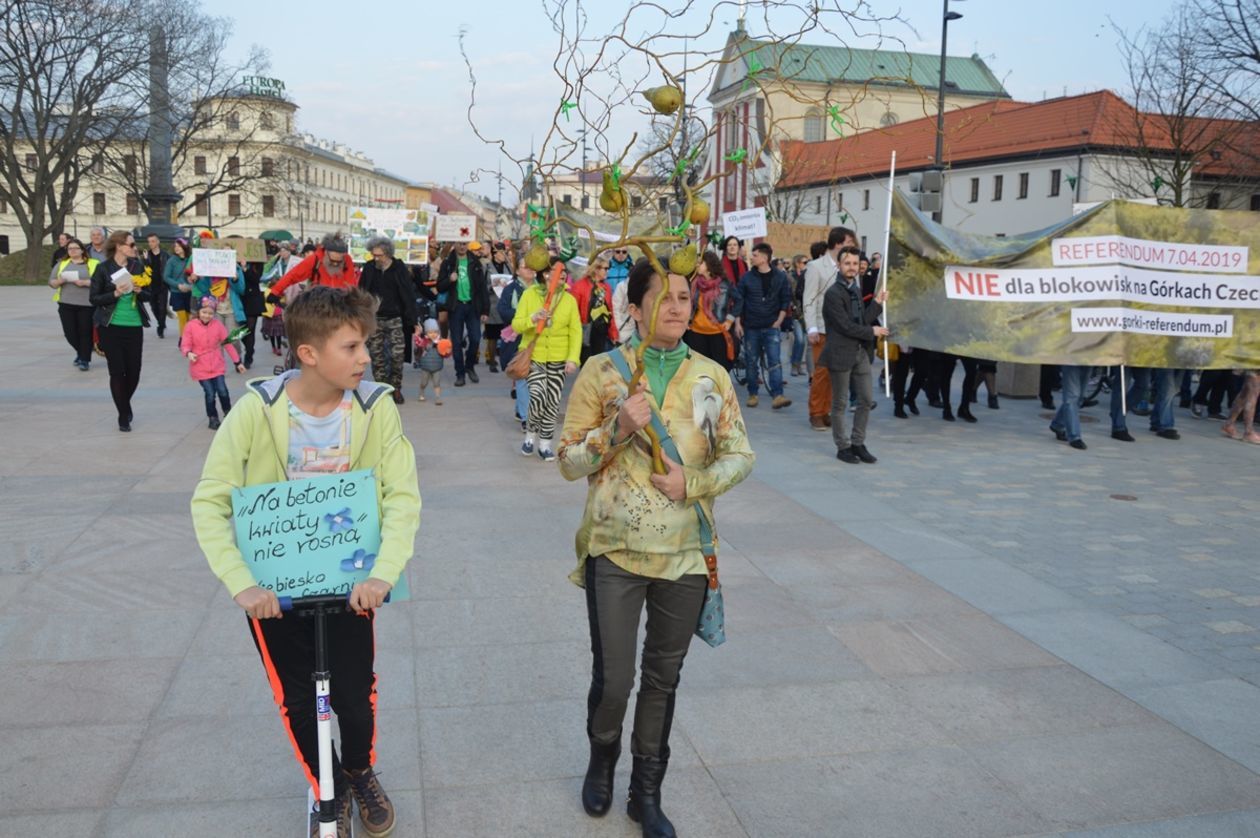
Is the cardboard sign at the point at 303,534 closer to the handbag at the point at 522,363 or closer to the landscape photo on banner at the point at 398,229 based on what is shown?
the handbag at the point at 522,363

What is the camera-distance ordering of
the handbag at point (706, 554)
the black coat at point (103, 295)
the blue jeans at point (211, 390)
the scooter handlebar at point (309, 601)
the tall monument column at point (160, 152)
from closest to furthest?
the scooter handlebar at point (309, 601)
the handbag at point (706, 554)
the black coat at point (103, 295)
the blue jeans at point (211, 390)
the tall monument column at point (160, 152)

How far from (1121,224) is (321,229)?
118319 millimetres

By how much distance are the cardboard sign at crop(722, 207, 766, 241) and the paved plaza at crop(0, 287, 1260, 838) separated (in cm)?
661

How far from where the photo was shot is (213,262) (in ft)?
51.6

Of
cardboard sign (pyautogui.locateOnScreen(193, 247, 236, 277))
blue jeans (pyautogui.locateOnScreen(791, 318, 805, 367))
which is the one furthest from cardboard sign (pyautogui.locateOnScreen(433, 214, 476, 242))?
blue jeans (pyautogui.locateOnScreen(791, 318, 805, 367))

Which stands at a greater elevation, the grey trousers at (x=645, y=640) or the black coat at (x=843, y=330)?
the black coat at (x=843, y=330)

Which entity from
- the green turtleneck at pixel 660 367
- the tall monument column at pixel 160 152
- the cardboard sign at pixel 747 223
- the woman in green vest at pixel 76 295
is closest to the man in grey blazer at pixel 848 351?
the cardboard sign at pixel 747 223

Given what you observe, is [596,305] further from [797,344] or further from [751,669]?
[751,669]

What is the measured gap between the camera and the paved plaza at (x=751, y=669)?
358 centimetres

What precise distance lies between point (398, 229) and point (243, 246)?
125 inches

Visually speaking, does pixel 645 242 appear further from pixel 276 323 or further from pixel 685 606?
pixel 276 323

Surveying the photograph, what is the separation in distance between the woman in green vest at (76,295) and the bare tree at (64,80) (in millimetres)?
26135

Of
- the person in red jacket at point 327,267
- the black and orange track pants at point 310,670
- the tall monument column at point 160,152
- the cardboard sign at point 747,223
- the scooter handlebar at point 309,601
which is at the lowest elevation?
the black and orange track pants at point 310,670

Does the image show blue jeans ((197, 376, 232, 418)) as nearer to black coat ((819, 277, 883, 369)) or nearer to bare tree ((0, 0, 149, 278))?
black coat ((819, 277, 883, 369))
